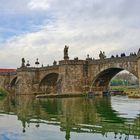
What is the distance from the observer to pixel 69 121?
78.1ft

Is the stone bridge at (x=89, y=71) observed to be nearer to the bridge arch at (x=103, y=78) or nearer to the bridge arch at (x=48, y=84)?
the bridge arch at (x=103, y=78)

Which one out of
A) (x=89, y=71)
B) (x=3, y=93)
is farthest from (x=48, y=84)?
(x=89, y=71)

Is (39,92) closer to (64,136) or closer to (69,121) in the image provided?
(69,121)

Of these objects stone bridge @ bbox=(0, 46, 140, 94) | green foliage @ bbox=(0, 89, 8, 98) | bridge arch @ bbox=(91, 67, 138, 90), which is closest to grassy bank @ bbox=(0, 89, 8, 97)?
green foliage @ bbox=(0, 89, 8, 98)

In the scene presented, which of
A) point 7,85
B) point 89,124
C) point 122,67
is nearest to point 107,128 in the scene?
point 89,124

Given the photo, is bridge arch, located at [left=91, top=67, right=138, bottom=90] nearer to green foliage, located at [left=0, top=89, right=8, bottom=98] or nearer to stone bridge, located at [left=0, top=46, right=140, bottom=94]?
stone bridge, located at [left=0, top=46, right=140, bottom=94]

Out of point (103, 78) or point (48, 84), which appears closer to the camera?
point (103, 78)

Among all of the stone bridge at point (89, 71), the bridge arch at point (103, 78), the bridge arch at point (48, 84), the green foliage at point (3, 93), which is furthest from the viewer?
the green foliage at point (3, 93)

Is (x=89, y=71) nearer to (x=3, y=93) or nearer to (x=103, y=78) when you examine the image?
(x=103, y=78)

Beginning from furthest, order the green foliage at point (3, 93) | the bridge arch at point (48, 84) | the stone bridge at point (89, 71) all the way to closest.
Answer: the green foliage at point (3, 93) < the bridge arch at point (48, 84) < the stone bridge at point (89, 71)

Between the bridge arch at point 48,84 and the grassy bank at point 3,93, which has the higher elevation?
the bridge arch at point 48,84

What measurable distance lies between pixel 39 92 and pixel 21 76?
4424mm

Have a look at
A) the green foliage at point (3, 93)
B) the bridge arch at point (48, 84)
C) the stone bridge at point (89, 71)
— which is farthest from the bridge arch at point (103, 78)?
the green foliage at point (3, 93)

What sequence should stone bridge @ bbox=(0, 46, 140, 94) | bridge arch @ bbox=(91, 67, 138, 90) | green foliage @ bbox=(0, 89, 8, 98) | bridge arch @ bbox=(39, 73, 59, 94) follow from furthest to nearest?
1. green foliage @ bbox=(0, 89, 8, 98)
2. bridge arch @ bbox=(39, 73, 59, 94)
3. bridge arch @ bbox=(91, 67, 138, 90)
4. stone bridge @ bbox=(0, 46, 140, 94)
